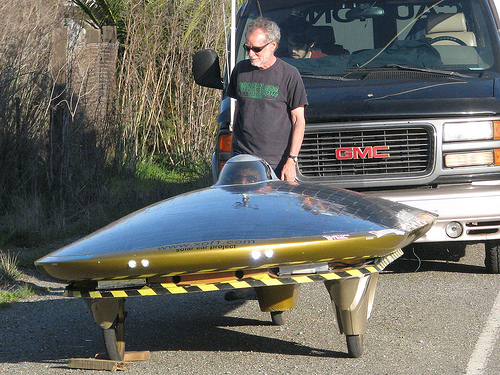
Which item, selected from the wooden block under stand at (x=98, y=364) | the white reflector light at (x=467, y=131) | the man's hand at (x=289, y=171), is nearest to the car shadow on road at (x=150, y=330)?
the wooden block under stand at (x=98, y=364)

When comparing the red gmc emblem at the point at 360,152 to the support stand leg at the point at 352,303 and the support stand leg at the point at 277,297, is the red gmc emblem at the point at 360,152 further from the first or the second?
the support stand leg at the point at 352,303

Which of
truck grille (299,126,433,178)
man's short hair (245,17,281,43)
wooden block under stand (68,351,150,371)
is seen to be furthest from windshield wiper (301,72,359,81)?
wooden block under stand (68,351,150,371)

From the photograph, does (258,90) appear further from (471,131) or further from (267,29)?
(471,131)

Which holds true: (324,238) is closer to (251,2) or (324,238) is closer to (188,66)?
(251,2)

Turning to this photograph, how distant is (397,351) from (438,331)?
574mm

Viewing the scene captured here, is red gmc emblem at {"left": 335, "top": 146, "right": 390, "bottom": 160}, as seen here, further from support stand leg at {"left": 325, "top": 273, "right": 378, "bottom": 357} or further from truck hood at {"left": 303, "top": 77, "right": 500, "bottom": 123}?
support stand leg at {"left": 325, "top": 273, "right": 378, "bottom": 357}

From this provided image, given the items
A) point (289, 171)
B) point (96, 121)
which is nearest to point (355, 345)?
point (289, 171)

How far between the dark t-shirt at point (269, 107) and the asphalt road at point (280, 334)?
1191mm

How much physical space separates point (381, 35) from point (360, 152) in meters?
1.53

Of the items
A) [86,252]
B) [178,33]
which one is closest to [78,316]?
[86,252]

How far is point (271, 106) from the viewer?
20.0ft

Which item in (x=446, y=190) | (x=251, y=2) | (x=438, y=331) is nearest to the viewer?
(x=438, y=331)

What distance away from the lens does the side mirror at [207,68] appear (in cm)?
725

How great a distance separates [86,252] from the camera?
4254 mm
